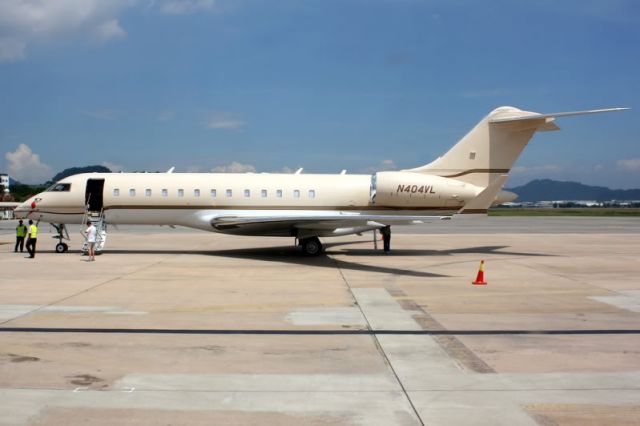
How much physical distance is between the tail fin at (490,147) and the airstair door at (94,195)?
43.9 feet

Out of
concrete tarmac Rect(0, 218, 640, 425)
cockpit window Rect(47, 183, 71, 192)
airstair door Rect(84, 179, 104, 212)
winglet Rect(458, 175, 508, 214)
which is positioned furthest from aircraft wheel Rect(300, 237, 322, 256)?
cockpit window Rect(47, 183, 71, 192)

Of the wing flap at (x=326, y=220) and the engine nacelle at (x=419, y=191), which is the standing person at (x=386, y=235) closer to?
the engine nacelle at (x=419, y=191)

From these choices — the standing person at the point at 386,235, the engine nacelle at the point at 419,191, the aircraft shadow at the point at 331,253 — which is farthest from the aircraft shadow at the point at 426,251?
the engine nacelle at the point at 419,191

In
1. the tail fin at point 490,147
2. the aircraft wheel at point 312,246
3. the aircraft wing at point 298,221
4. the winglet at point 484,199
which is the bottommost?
the aircraft wheel at point 312,246

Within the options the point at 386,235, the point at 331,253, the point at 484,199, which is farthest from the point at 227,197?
the point at 484,199

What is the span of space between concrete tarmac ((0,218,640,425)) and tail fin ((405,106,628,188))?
6485mm

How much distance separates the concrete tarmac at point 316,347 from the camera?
5883 mm

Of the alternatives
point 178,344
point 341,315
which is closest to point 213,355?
point 178,344

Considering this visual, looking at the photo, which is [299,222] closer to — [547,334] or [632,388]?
[547,334]

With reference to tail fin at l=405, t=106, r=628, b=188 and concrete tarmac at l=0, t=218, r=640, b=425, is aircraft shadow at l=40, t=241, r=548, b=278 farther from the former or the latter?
tail fin at l=405, t=106, r=628, b=188

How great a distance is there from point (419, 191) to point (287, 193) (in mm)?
5221

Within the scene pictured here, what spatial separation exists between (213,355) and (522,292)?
8693 mm

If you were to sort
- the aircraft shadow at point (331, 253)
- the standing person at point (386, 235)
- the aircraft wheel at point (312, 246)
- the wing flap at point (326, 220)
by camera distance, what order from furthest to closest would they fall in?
the standing person at point (386, 235)
the aircraft wheel at point (312, 246)
the wing flap at point (326, 220)
the aircraft shadow at point (331, 253)

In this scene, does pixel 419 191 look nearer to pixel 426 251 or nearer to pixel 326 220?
pixel 426 251
